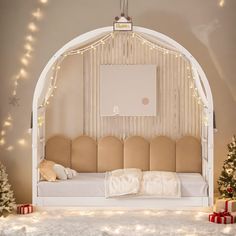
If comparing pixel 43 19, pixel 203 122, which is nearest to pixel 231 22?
pixel 203 122

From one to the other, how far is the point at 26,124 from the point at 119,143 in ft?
4.01

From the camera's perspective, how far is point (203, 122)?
6898mm

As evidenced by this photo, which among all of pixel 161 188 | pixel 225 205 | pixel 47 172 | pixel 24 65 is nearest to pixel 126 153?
pixel 161 188

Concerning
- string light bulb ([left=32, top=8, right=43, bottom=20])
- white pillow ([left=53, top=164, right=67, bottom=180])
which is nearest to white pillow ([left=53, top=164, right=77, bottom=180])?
white pillow ([left=53, top=164, right=67, bottom=180])

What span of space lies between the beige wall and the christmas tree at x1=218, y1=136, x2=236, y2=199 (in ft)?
1.93

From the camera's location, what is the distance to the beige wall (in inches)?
281

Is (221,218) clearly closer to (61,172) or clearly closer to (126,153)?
(126,153)

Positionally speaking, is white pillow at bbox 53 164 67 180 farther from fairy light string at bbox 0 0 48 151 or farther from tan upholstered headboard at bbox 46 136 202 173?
fairy light string at bbox 0 0 48 151

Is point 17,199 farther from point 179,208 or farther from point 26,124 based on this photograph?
point 179,208

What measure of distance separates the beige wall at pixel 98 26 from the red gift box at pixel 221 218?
121 cm

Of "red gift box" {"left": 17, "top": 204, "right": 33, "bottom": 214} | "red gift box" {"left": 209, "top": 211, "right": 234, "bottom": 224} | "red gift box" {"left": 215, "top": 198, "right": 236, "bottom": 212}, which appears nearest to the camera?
"red gift box" {"left": 209, "top": 211, "right": 234, "bottom": 224}

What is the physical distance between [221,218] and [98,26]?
2868 millimetres

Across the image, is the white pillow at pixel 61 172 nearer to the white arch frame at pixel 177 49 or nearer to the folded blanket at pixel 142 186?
the white arch frame at pixel 177 49

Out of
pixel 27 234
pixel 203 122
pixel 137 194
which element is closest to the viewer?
pixel 27 234
